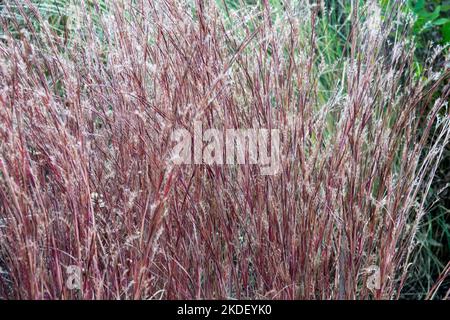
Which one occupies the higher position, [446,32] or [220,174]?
[446,32]

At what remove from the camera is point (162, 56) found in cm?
245

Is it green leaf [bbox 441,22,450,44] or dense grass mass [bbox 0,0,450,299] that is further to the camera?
green leaf [bbox 441,22,450,44]

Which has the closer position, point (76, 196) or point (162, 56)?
point (76, 196)

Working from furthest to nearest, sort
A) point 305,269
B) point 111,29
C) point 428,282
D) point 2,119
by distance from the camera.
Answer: point 428,282
point 111,29
point 305,269
point 2,119

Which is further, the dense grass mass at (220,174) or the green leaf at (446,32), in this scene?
the green leaf at (446,32)

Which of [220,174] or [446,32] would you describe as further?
[446,32]

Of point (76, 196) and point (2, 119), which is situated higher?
point (2, 119)

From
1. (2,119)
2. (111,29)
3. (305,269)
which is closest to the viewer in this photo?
(2,119)
